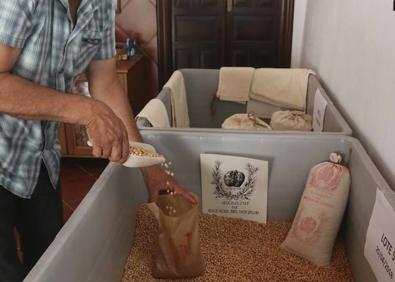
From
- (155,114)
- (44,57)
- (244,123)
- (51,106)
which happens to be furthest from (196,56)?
(51,106)

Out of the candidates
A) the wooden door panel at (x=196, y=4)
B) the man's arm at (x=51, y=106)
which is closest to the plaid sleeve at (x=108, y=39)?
the man's arm at (x=51, y=106)

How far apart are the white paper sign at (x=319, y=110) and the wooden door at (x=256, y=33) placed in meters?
0.88

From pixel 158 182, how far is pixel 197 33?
144cm

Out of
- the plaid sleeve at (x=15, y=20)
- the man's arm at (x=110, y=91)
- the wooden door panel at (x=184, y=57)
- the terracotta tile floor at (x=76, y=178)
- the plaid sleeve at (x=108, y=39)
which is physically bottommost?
the terracotta tile floor at (x=76, y=178)

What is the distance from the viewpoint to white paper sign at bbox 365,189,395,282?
71 centimetres

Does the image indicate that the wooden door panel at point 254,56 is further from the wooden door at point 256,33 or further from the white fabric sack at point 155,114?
the white fabric sack at point 155,114

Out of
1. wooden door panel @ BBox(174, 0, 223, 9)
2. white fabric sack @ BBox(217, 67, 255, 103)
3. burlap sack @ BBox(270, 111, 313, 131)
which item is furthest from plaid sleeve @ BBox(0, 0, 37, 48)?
wooden door panel @ BBox(174, 0, 223, 9)

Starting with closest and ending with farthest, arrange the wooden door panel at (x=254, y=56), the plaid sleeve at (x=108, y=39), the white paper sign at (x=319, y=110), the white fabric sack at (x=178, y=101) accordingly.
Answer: the plaid sleeve at (x=108, y=39) → the white paper sign at (x=319, y=110) → the white fabric sack at (x=178, y=101) → the wooden door panel at (x=254, y=56)

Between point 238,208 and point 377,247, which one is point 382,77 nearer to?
point 377,247

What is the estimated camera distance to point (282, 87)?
5.13 ft

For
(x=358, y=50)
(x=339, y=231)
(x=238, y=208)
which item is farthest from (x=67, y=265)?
(x=358, y=50)

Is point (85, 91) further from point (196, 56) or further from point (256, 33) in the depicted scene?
point (256, 33)

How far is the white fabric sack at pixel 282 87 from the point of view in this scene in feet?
5.04

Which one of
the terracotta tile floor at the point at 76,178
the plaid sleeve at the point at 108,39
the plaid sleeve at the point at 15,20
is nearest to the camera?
the plaid sleeve at the point at 15,20
